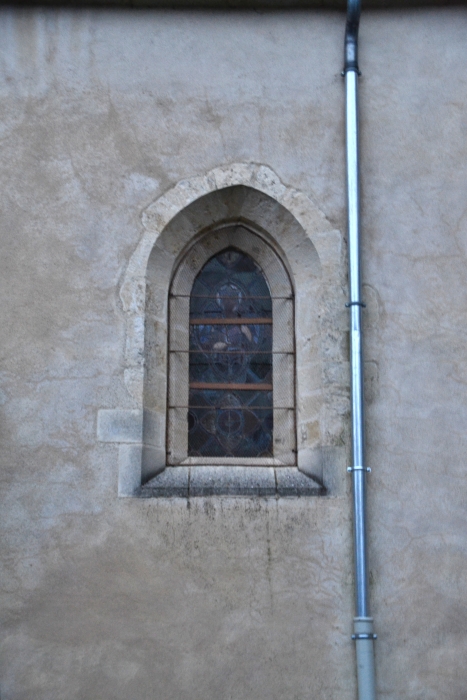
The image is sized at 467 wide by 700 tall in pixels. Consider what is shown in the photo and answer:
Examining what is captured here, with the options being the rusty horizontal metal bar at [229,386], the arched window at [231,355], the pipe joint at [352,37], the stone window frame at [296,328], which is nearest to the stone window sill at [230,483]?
the stone window frame at [296,328]

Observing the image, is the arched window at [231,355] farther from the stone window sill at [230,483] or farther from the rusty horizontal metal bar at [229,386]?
the stone window sill at [230,483]

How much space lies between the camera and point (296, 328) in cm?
556

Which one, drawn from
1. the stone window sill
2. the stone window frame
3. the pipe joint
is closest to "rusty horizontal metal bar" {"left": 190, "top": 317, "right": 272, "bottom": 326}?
the stone window frame

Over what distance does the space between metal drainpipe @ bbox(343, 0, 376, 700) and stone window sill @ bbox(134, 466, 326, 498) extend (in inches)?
11.6

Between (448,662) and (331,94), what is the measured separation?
11.1 ft

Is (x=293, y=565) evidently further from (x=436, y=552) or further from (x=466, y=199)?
(x=466, y=199)

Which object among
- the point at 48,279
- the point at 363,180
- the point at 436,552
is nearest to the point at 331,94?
the point at 363,180

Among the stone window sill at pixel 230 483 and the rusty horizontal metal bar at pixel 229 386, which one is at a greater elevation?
the rusty horizontal metal bar at pixel 229 386

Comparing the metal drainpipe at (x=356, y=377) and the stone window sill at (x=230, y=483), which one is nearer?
the metal drainpipe at (x=356, y=377)

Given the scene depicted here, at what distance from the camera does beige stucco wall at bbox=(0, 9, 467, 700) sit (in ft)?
15.6

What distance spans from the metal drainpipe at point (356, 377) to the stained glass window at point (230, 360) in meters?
0.65

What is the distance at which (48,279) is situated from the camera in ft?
17.4

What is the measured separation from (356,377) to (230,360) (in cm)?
89

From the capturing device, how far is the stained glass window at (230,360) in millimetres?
5465
